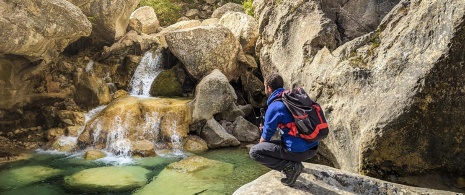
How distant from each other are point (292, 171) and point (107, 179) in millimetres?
6959

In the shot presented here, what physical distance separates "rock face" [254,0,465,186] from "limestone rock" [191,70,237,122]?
8.19 metres

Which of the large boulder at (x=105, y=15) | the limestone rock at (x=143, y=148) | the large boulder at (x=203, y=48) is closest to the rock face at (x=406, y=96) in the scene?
the limestone rock at (x=143, y=148)

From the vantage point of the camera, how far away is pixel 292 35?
37.9 feet

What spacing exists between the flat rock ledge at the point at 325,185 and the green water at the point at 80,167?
4.06 meters

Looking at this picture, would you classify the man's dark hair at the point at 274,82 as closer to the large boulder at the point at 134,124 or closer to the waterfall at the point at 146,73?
the large boulder at the point at 134,124

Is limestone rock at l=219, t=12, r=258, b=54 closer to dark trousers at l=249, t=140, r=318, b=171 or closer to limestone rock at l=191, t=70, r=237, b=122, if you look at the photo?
Result: limestone rock at l=191, t=70, r=237, b=122

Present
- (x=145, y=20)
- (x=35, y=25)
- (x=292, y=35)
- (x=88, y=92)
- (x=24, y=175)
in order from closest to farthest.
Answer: (x=24, y=175) < (x=35, y=25) < (x=292, y=35) < (x=88, y=92) < (x=145, y=20)

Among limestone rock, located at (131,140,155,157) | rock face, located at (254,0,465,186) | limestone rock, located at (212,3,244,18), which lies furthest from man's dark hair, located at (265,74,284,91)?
limestone rock, located at (212,3,244,18)

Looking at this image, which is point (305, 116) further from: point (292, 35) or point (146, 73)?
point (146, 73)

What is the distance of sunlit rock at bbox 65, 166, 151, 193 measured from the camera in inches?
378

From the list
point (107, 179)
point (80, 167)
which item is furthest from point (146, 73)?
point (107, 179)

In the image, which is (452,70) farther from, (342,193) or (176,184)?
(176,184)

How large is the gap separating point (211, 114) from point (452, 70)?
1070cm

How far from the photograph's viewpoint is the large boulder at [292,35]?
33.1 ft
